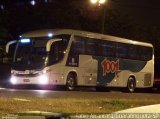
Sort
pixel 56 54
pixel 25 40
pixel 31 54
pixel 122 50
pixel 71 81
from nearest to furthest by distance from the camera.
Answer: pixel 56 54, pixel 31 54, pixel 71 81, pixel 25 40, pixel 122 50

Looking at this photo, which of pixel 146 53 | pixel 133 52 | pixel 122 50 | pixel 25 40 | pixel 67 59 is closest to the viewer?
pixel 67 59

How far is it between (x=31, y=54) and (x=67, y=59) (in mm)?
2048

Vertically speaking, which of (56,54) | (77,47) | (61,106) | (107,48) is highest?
(107,48)

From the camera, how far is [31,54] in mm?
29672

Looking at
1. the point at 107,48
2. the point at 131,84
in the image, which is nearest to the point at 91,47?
the point at 107,48

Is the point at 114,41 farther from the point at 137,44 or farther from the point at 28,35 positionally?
the point at 28,35

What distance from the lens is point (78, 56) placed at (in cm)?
3041

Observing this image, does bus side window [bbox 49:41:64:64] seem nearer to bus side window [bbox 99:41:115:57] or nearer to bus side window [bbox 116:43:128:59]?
bus side window [bbox 99:41:115:57]

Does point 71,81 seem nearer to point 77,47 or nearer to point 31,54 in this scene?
point 77,47

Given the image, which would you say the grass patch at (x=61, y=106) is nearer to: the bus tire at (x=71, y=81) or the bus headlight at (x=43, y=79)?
the bus headlight at (x=43, y=79)

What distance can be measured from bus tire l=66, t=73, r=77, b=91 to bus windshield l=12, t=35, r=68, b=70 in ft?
5.63

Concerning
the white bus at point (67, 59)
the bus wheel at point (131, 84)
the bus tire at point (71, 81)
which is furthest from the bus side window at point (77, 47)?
the bus wheel at point (131, 84)

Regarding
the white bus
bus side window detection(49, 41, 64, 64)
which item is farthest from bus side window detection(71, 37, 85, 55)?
bus side window detection(49, 41, 64, 64)

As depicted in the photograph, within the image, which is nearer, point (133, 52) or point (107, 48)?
point (107, 48)
